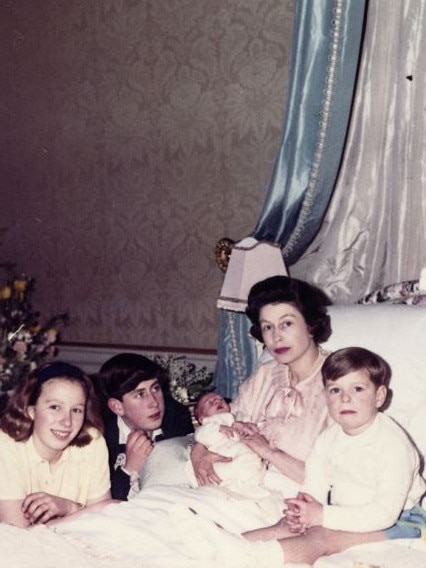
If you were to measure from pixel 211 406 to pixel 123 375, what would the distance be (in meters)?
0.31

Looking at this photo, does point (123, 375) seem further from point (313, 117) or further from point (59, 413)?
point (313, 117)

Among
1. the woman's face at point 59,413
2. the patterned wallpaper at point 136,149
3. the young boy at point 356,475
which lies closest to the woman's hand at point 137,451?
the woman's face at point 59,413

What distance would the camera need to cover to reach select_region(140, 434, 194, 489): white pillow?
7.57 ft

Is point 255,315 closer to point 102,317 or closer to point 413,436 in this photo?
point 413,436

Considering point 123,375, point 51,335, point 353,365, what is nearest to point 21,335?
point 51,335

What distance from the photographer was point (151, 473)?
7.62ft

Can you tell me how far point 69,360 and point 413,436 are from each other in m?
2.45

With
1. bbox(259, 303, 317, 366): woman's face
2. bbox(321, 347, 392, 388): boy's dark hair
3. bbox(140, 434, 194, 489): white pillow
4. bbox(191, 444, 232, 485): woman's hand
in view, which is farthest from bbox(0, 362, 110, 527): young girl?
bbox(321, 347, 392, 388): boy's dark hair

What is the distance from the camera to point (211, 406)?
256 centimetres

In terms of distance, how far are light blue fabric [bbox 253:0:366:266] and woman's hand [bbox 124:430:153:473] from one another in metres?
0.99

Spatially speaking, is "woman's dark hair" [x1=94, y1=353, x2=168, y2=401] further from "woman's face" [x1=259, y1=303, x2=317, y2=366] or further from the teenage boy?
"woman's face" [x1=259, y1=303, x2=317, y2=366]

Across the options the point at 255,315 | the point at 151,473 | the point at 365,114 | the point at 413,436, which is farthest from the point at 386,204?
the point at 151,473

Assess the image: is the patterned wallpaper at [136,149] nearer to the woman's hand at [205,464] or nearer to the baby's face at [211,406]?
the baby's face at [211,406]

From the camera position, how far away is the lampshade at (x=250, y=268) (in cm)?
286
